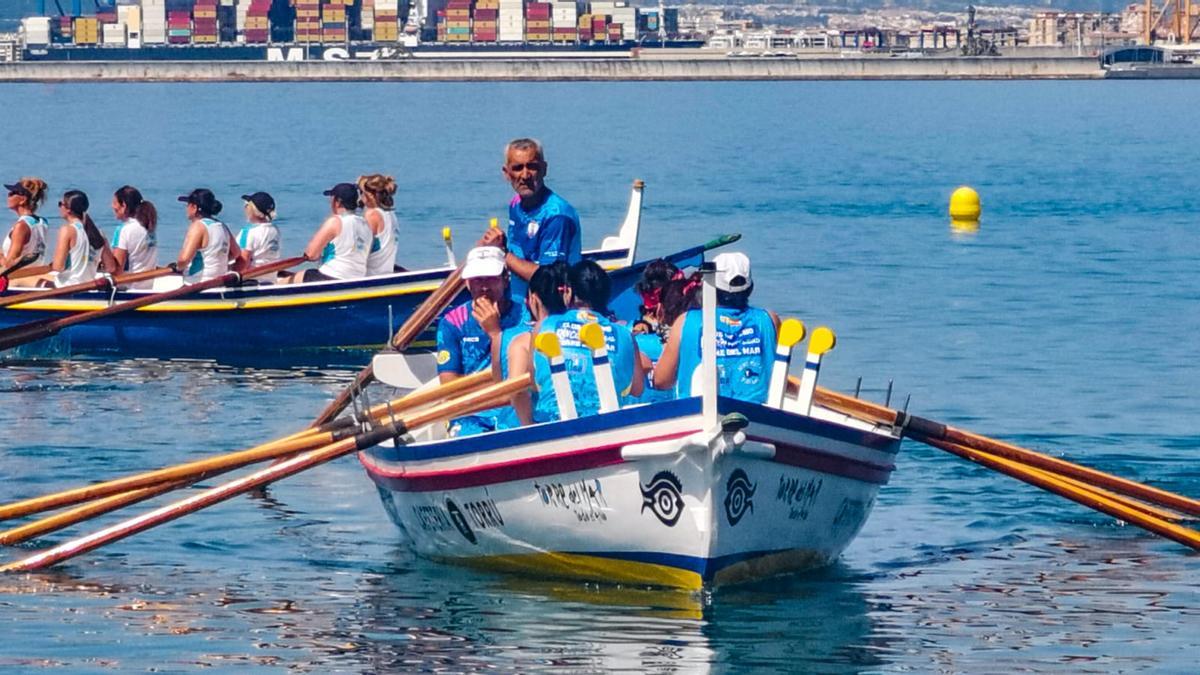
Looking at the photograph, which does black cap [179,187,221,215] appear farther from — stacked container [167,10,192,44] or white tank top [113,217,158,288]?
stacked container [167,10,192,44]

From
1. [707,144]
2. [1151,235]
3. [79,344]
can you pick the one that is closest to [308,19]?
[707,144]

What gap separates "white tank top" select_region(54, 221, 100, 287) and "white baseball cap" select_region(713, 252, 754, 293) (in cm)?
1204

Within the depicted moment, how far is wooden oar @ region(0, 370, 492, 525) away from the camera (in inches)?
493

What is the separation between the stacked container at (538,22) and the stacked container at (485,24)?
2.89 m

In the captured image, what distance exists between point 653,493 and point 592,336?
37.6 inches

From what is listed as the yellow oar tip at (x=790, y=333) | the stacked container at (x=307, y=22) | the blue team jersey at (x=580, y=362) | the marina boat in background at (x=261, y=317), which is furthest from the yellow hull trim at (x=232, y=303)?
the stacked container at (x=307, y=22)

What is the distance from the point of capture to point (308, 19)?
183 m

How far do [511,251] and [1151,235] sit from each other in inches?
1097

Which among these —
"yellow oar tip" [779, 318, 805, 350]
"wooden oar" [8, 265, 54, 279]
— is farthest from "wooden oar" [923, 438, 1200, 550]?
"wooden oar" [8, 265, 54, 279]

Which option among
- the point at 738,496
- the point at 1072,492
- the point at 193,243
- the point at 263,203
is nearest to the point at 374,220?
the point at 263,203

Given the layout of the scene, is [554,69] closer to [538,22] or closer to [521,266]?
[538,22]

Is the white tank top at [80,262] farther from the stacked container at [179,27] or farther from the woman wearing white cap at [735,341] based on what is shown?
the stacked container at [179,27]

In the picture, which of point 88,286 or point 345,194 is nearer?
point 345,194

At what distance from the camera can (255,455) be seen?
1252 cm
